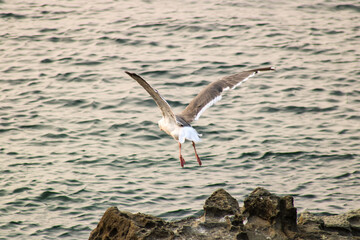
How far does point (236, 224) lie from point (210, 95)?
3451mm

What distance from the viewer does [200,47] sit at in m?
18.0

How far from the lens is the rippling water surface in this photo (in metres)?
10.8

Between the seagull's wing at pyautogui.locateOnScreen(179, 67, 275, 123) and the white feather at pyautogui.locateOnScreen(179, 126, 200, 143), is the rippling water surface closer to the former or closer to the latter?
the seagull's wing at pyautogui.locateOnScreen(179, 67, 275, 123)

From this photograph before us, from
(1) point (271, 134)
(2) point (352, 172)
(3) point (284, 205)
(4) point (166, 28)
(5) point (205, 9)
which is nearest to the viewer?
(3) point (284, 205)

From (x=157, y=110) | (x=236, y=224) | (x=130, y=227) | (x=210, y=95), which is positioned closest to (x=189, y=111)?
(x=210, y=95)

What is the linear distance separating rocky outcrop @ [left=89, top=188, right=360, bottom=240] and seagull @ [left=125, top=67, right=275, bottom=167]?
130 cm

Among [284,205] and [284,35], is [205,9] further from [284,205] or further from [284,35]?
[284,205]

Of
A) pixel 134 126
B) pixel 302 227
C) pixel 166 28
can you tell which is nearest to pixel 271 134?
pixel 134 126

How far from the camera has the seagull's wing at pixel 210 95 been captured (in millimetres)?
9852

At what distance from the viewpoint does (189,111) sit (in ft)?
32.7

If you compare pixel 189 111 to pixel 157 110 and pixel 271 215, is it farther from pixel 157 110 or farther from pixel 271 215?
pixel 157 110

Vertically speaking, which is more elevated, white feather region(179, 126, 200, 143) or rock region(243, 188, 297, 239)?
white feather region(179, 126, 200, 143)

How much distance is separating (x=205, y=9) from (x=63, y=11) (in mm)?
5132

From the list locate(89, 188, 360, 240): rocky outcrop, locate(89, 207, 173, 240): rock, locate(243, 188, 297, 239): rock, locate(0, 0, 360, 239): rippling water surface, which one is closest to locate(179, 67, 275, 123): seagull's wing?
locate(0, 0, 360, 239): rippling water surface
